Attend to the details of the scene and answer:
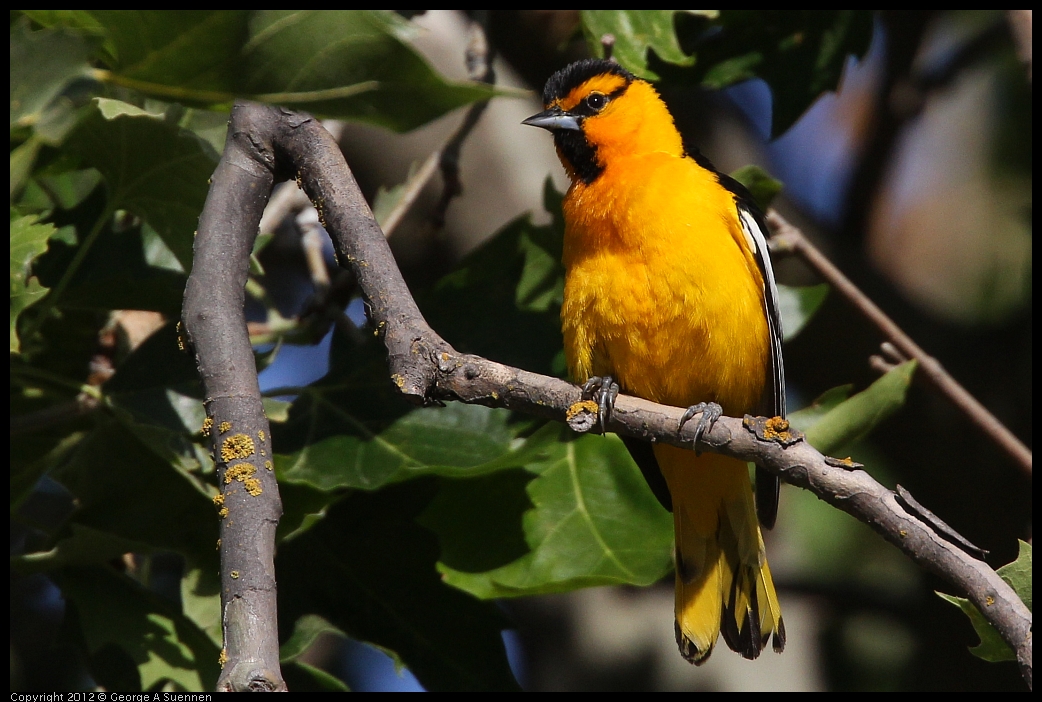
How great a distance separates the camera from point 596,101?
3914mm

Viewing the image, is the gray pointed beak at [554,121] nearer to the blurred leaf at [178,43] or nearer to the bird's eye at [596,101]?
the bird's eye at [596,101]

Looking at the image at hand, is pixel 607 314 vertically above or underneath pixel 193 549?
above

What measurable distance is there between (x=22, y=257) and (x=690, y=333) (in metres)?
1.92

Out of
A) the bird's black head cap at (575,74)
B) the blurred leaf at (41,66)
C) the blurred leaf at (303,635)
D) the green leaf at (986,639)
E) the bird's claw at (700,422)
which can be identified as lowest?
the green leaf at (986,639)

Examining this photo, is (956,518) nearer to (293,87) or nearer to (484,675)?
(484,675)

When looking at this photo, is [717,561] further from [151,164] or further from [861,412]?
[151,164]

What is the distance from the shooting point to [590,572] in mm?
3041

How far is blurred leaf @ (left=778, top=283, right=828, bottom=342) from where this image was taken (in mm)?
3617

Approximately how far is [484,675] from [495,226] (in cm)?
221

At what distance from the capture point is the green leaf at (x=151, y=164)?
8.46 ft

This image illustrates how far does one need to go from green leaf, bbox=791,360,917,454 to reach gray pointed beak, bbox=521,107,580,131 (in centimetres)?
153

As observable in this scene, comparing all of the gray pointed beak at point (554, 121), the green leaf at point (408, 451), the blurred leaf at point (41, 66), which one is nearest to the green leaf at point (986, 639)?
the green leaf at point (408, 451)

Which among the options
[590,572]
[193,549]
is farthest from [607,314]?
[193,549]

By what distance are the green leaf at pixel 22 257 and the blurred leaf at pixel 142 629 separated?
0.84 metres
